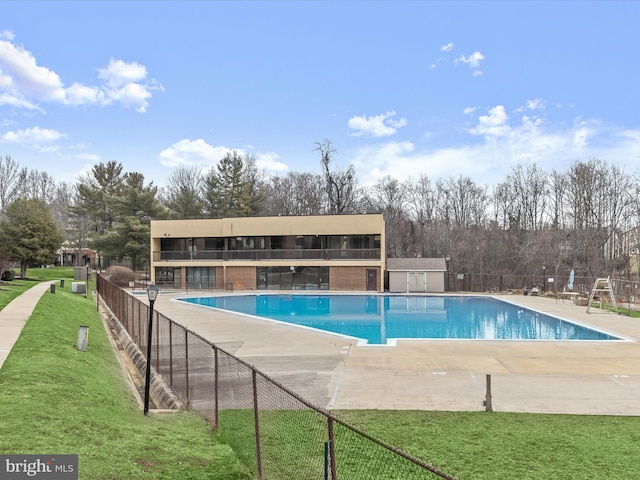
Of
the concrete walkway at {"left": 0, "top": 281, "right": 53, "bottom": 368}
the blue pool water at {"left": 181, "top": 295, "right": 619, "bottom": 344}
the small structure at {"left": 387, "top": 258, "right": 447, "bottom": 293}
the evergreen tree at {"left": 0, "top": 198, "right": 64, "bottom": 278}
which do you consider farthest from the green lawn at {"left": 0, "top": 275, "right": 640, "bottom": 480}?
the evergreen tree at {"left": 0, "top": 198, "right": 64, "bottom": 278}

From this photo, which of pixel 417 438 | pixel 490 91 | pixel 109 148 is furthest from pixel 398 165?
pixel 417 438

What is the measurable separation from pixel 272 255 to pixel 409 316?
20.6 m

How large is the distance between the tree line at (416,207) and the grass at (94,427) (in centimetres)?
3465

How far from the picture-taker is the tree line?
152 ft

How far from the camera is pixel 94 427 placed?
620cm

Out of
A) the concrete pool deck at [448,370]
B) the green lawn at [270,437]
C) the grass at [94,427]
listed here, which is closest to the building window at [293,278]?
the concrete pool deck at [448,370]

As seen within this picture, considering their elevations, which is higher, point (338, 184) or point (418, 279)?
point (338, 184)

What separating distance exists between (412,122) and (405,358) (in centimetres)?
3374

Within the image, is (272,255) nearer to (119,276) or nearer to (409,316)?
(119,276)

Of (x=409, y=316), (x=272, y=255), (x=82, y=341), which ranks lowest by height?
(x=409, y=316)

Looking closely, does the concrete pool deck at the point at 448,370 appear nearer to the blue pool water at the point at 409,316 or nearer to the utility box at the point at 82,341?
the blue pool water at the point at 409,316

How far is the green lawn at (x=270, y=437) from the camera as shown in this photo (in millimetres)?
5473

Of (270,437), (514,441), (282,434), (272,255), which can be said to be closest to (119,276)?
(272,255)

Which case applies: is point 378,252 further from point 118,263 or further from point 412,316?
point 118,263
